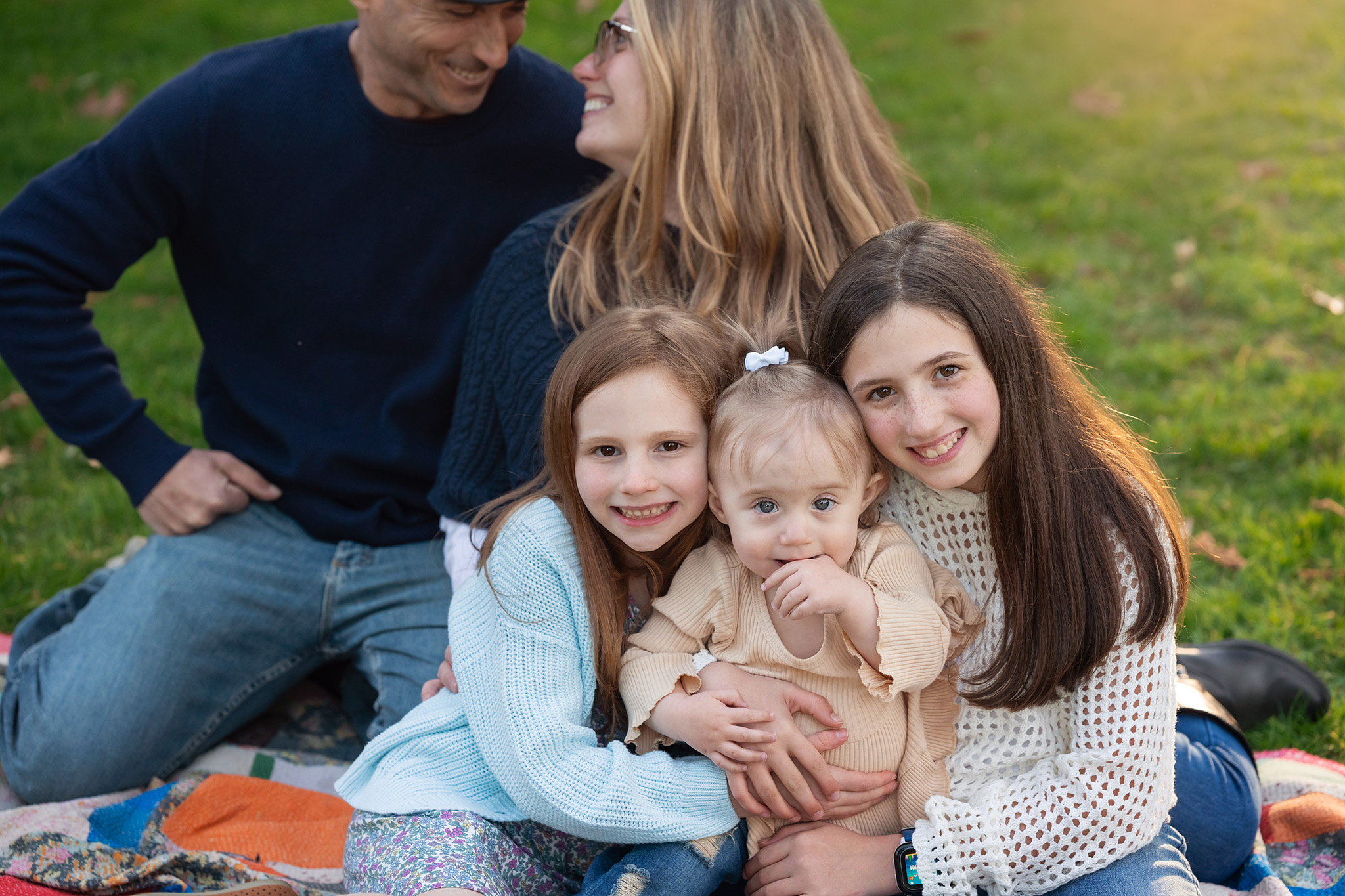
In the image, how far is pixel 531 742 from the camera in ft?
7.64

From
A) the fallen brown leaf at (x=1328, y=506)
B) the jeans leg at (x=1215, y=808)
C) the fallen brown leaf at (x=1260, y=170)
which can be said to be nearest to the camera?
the jeans leg at (x=1215, y=808)

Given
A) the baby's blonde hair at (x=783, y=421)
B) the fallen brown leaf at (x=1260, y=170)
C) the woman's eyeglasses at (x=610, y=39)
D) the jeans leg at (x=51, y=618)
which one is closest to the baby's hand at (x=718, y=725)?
the baby's blonde hair at (x=783, y=421)

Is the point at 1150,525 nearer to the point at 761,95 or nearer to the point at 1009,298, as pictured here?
the point at 1009,298

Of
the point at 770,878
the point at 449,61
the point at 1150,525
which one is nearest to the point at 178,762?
the point at 770,878

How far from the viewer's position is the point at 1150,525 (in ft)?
7.54

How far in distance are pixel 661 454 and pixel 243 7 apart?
7776mm

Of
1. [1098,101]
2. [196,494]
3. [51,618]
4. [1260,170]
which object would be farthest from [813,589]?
[1098,101]

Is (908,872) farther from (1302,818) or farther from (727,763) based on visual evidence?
(1302,818)

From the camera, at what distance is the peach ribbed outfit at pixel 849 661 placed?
7.64 feet

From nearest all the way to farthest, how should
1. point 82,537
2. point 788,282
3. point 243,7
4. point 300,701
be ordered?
point 788,282, point 300,701, point 82,537, point 243,7

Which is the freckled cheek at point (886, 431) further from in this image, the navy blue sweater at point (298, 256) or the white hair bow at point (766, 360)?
the navy blue sweater at point (298, 256)

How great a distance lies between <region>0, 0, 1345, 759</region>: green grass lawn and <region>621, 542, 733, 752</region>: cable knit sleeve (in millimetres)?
1950

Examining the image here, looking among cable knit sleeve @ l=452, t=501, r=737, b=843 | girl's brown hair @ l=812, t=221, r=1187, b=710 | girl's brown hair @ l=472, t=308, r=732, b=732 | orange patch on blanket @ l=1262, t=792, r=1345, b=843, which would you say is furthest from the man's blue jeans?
orange patch on blanket @ l=1262, t=792, r=1345, b=843

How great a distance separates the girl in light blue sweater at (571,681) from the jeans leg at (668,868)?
0.01m
